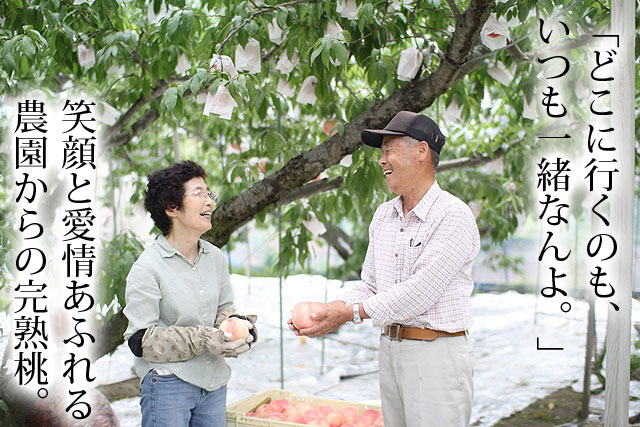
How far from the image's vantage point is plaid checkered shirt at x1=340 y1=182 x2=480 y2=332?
160 cm

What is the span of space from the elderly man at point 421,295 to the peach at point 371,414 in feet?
2.13

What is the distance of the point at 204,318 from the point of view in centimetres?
178

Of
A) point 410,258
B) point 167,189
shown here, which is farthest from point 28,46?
point 410,258

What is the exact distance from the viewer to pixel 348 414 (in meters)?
2.43

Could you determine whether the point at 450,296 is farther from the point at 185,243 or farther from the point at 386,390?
the point at 185,243

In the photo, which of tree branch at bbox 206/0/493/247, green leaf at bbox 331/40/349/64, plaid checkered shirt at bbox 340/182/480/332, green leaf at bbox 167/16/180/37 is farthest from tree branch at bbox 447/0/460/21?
green leaf at bbox 167/16/180/37

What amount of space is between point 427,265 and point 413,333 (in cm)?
18

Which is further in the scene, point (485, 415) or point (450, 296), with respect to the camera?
point (485, 415)

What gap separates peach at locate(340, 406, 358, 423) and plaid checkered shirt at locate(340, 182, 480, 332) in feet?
2.67

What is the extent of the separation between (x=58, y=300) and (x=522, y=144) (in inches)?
86.6

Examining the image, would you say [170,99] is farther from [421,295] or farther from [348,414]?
[348,414]

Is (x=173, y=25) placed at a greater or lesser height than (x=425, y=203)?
greater

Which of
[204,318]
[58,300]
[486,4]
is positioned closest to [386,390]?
[204,318]

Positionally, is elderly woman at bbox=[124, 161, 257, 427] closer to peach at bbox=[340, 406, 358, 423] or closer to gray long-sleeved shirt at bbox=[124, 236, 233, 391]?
gray long-sleeved shirt at bbox=[124, 236, 233, 391]
